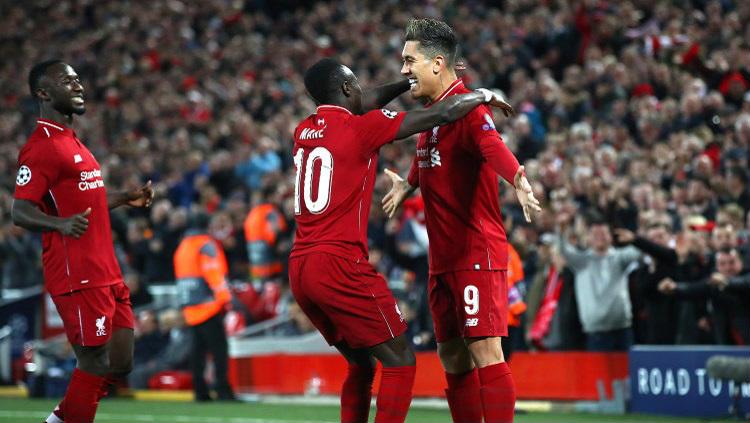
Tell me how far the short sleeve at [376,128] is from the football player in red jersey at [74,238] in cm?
190

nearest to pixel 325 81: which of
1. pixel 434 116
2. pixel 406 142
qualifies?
pixel 434 116

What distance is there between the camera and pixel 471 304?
7332 millimetres

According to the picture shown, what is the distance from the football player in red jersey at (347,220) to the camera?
23.1ft

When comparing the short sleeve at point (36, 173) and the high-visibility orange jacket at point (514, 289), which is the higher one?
the short sleeve at point (36, 173)

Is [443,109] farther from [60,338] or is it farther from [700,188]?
[60,338]

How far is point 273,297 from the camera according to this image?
55.7 feet

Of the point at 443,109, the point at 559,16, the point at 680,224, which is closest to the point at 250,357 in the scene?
the point at 680,224

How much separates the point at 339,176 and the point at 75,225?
1.79 meters

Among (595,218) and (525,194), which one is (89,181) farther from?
(595,218)

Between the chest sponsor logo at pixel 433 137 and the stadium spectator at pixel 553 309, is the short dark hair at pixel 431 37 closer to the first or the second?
the chest sponsor logo at pixel 433 137

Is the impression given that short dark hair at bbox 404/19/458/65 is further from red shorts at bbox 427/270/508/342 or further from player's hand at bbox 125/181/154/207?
player's hand at bbox 125/181/154/207

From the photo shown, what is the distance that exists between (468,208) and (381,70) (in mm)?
12935

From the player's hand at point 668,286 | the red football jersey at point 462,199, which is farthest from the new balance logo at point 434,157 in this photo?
the player's hand at point 668,286

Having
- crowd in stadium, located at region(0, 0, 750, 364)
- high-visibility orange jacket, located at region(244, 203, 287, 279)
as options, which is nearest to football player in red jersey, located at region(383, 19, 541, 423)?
crowd in stadium, located at region(0, 0, 750, 364)
